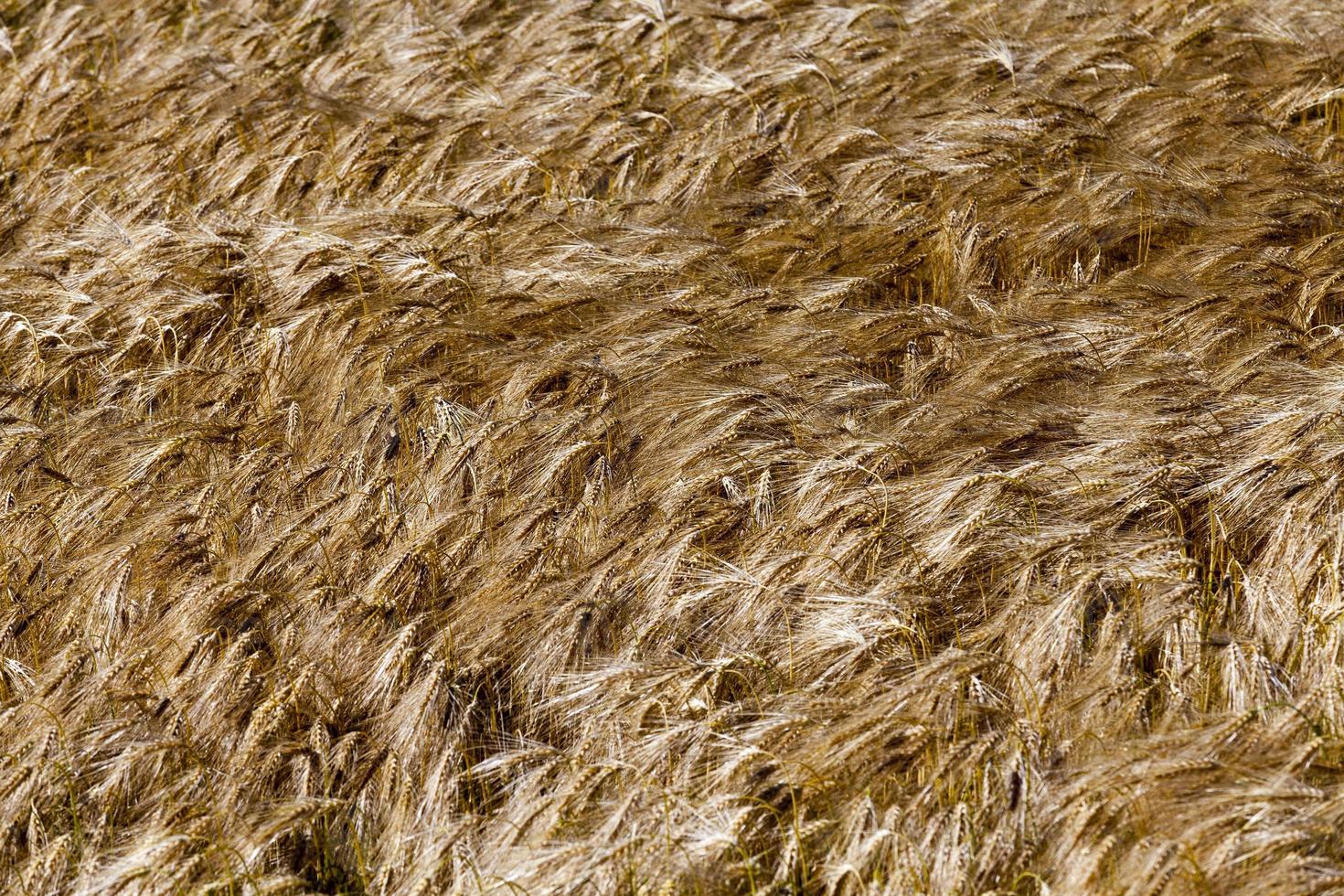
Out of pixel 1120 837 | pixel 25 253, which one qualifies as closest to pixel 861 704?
pixel 1120 837

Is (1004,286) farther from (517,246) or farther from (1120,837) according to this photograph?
(1120,837)

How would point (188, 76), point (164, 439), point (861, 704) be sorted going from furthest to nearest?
point (188, 76) < point (164, 439) < point (861, 704)

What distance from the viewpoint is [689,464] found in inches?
148

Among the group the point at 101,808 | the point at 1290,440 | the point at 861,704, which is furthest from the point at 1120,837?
the point at 101,808

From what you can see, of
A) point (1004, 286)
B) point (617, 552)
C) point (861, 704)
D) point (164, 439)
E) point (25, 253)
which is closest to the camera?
point (861, 704)

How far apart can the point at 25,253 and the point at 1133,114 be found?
159 inches

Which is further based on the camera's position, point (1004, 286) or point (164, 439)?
point (1004, 286)

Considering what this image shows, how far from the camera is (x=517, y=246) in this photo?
189 inches

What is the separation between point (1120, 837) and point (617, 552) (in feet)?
4.51

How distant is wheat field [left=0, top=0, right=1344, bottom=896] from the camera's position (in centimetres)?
288

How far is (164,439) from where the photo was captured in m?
3.99

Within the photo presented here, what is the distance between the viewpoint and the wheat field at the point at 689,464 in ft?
9.45

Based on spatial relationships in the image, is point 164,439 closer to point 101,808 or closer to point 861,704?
point 101,808

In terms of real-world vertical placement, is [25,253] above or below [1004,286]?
above
